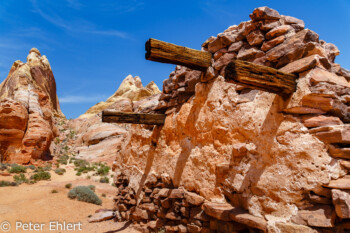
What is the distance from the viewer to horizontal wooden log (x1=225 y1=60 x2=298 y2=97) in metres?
2.70

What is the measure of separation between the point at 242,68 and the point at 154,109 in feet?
11.5

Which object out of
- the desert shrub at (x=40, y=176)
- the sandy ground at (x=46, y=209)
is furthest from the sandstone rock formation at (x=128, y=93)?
the sandy ground at (x=46, y=209)

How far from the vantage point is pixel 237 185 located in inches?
134

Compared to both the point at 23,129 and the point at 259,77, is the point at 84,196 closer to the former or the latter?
the point at 259,77

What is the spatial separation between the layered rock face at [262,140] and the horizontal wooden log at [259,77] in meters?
0.16

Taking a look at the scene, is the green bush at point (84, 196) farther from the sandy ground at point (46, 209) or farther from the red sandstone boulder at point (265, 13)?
the red sandstone boulder at point (265, 13)

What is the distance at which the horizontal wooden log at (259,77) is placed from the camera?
270 cm

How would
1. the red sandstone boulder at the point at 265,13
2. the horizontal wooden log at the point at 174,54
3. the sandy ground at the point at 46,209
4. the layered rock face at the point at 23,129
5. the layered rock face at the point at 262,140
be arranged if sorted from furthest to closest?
the layered rock face at the point at 23,129 → the sandy ground at the point at 46,209 → the red sandstone boulder at the point at 265,13 → the horizontal wooden log at the point at 174,54 → the layered rock face at the point at 262,140

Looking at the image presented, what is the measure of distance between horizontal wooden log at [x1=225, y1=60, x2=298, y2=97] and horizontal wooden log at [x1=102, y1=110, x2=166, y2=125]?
9.64 feet

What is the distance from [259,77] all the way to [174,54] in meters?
1.29

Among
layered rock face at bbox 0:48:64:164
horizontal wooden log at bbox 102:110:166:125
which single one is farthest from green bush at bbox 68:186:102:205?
layered rock face at bbox 0:48:64:164

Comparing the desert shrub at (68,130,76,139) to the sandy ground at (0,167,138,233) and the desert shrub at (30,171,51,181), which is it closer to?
the desert shrub at (30,171,51,181)

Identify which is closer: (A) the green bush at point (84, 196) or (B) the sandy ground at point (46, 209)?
(B) the sandy ground at point (46, 209)

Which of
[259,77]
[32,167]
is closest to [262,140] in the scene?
[259,77]
